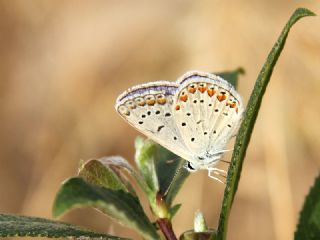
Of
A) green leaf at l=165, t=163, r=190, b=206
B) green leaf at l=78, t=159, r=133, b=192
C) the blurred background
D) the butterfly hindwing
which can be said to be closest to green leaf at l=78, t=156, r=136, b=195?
green leaf at l=78, t=159, r=133, b=192

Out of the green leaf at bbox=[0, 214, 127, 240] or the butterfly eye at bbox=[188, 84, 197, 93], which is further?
the butterfly eye at bbox=[188, 84, 197, 93]

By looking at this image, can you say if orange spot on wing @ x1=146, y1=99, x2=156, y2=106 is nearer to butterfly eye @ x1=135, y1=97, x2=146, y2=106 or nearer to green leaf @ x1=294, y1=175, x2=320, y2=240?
butterfly eye @ x1=135, y1=97, x2=146, y2=106

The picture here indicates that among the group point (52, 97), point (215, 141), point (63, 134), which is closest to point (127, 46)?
point (52, 97)

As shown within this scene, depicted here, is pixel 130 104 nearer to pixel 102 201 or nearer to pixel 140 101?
pixel 140 101

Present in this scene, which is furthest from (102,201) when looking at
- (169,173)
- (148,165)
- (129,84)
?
(129,84)

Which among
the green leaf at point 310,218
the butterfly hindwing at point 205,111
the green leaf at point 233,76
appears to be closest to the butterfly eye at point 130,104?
the butterfly hindwing at point 205,111

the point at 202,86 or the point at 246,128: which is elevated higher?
the point at 202,86
